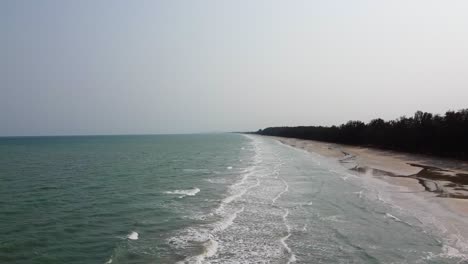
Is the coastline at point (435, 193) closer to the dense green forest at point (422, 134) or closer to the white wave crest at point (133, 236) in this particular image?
the dense green forest at point (422, 134)

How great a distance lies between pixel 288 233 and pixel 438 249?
5797mm

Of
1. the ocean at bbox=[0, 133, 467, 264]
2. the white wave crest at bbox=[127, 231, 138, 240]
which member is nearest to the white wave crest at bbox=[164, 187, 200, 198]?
the ocean at bbox=[0, 133, 467, 264]

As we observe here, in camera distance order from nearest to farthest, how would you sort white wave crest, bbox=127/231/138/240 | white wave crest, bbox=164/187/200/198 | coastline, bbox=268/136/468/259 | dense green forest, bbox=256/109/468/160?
white wave crest, bbox=127/231/138/240, coastline, bbox=268/136/468/259, white wave crest, bbox=164/187/200/198, dense green forest, bbox=256/109/468/160

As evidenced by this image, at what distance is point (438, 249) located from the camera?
49.7 ft

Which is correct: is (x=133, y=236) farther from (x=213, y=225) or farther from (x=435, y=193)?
(x=435, y=193)

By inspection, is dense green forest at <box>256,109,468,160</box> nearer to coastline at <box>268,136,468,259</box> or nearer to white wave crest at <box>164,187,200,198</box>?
coastline at <box>268,136,468,259</box>

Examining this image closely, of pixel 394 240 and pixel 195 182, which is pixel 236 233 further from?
pixel 195 182

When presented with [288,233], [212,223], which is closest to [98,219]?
[212,223]

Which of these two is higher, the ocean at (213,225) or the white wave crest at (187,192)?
the white wave crest at (187,192)

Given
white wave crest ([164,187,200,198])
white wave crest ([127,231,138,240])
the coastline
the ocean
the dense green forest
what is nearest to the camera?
the ocean

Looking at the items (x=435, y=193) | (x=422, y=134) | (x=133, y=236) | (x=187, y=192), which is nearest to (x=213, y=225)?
(x=133, y=236)

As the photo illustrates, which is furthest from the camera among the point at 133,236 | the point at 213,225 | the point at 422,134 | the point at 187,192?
the point at 422,134

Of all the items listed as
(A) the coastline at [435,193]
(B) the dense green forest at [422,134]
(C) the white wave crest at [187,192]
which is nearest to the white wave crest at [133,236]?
(C) the white wave crest at [187,192]

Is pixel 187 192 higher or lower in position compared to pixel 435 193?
lower
